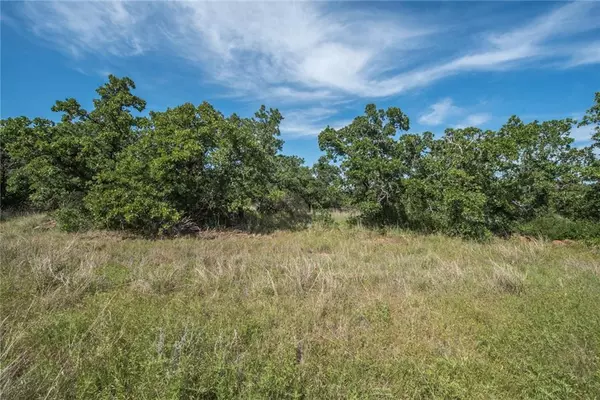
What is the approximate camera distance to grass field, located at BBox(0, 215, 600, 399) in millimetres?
2504

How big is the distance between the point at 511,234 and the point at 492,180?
281 centimetres

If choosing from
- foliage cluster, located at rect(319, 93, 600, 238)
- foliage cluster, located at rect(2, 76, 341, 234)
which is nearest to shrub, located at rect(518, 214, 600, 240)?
foliage cluster, located at rect(319, 93, 600, 238)

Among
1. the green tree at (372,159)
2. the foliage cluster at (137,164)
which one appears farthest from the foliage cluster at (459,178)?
the foliage cluster at (137,164)

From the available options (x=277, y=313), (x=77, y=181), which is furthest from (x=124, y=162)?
(x=277, y=313)

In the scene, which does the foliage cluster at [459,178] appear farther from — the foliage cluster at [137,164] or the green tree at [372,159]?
the foliage cluster at [137,164]

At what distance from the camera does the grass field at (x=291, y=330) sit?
250 cm

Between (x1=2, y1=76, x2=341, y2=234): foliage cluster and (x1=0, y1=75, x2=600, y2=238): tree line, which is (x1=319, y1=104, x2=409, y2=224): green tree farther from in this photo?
(x1=2, y1=76, x2=341, y2=234): foliage cluster

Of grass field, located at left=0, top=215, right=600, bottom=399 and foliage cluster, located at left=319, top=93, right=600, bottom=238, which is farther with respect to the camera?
foliage cluster, located at left=319, top=93, right=600, bottom=238

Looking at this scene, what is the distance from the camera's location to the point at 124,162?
417 inches

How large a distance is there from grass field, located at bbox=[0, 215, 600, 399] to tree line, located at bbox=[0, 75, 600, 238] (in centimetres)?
464

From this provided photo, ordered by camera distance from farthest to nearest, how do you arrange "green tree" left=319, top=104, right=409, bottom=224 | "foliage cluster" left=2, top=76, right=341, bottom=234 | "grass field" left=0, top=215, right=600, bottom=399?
"green tree" left=319, top=104, right=409, bottom=224
"foliage cluster" left=2, top=76, right=341, bottom=234
"grass field" left=0, top=215, right=600, bottom=399

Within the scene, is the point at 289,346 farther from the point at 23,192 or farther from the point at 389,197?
the point at 23,192

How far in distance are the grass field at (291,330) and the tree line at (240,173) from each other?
→ 4.64 m

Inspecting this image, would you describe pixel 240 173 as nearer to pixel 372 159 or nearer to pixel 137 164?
pixel 137 164
